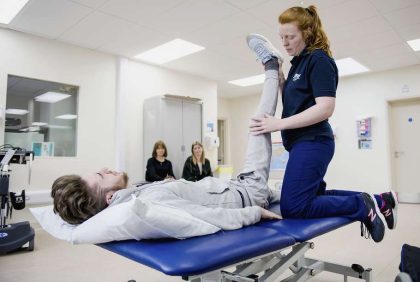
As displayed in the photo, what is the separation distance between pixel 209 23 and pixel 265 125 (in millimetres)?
2597

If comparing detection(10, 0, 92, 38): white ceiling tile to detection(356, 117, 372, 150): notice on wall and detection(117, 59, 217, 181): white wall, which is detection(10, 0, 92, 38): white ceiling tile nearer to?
detection(117, 59, 217, 181): white wall

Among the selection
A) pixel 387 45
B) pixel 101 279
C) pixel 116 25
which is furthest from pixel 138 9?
pixel 387 45

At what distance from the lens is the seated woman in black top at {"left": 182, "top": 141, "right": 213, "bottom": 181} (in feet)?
15.5

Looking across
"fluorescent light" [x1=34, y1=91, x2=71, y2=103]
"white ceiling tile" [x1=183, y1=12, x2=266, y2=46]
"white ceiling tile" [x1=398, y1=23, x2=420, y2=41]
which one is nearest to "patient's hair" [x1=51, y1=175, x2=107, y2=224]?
"white ceiling tile" [x1=183, y1=12, x2=266, y2=46]

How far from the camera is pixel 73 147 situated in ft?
13.8

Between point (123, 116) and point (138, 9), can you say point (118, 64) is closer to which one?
point (123, 116)

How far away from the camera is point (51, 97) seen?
4.13 m

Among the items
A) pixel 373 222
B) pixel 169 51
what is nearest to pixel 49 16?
pixel 169 51

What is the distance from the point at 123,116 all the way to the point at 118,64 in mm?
795

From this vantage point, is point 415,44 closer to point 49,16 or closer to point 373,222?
point 373,222

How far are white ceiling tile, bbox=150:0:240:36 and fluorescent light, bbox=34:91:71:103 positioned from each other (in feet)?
5.20

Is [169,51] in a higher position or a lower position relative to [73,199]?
higher

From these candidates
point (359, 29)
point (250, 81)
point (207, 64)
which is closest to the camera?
point (359, 29)

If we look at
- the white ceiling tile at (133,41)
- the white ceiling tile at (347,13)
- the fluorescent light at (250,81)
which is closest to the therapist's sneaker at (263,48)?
the white ceiling tile at (347,13)
